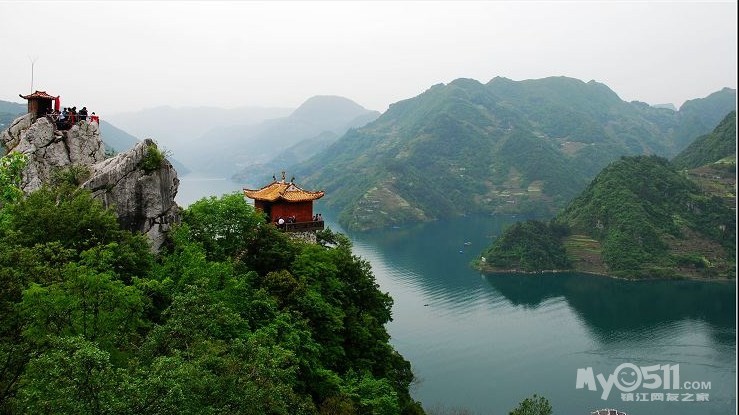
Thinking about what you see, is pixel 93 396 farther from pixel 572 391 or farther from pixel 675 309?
pixel 675 309

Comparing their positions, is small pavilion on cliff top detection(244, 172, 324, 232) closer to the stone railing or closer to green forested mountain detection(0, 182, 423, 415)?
the stone railing

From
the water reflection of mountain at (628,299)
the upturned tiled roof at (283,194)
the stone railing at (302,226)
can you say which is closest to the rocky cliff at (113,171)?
the stone railing at (302,226)

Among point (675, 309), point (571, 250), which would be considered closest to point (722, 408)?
point (675, 309)

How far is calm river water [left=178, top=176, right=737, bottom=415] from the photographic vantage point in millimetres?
34688

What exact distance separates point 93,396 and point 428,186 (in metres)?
123

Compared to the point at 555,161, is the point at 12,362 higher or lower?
lower

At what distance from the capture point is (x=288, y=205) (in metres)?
24.1

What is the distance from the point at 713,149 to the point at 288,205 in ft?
338

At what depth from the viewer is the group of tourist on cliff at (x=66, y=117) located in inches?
706

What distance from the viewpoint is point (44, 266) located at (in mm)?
10297

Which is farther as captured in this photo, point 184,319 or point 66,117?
point 66,117

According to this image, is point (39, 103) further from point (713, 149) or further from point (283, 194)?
point (713, 149)

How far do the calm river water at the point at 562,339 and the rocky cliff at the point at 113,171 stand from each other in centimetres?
2264

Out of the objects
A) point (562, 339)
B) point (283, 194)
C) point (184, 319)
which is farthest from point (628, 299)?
point (184, 319)
